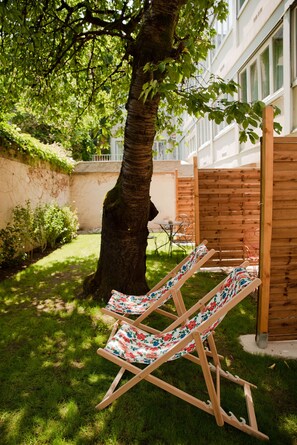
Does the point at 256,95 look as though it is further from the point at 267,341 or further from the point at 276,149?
the point at 267,341

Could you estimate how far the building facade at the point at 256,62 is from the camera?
7.27 metres

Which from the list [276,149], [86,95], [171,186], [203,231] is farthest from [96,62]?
[171,186]

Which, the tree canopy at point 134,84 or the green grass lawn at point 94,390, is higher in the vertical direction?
the tree canopy at point 134,84

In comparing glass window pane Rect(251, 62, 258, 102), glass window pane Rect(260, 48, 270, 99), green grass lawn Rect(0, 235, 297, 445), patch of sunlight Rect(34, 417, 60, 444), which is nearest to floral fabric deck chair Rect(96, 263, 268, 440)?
green grass lawn Rect(0, 235, 297, 445)

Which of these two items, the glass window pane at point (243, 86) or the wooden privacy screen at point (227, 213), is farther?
the glass window pane at point (243, 86)

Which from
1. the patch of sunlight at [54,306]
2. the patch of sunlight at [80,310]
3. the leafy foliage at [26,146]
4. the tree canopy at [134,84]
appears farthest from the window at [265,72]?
the patch of sunlight at [54,306]

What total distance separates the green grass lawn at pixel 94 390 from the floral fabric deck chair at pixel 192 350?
0.11 m

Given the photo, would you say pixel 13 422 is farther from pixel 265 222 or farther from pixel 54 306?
pixel 265 222

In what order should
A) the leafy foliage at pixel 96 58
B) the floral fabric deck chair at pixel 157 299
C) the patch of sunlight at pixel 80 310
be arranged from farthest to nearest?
the patch of sunlight at pixel 80 310
the leafy foliage at pixel 96 58
the floral fabric deck chair at pixel 157 299

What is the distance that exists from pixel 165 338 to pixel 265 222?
1730 mm

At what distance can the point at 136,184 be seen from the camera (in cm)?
511

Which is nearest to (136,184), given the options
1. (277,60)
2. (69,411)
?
(69,411)

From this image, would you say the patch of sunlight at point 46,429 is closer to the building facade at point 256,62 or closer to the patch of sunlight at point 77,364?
the patch of sunlight at point 77,364

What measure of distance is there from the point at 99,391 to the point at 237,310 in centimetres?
301
